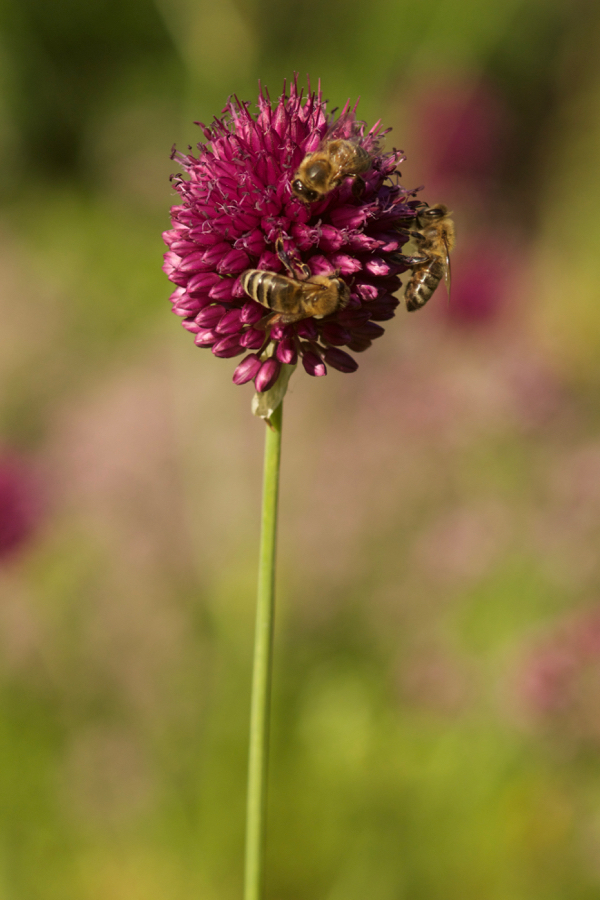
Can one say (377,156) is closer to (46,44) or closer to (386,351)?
(386,351)

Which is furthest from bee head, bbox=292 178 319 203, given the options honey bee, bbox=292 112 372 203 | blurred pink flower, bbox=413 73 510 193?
blurred pink flower, bbox=413 73 510 193

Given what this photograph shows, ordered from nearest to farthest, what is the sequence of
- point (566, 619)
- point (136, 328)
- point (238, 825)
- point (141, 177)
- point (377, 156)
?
point (377, 156) < point (566, 619) < point (238, 825) < point (136, 328) < point (141, 177)

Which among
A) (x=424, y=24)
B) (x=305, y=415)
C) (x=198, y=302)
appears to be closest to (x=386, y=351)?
(x=305, y=415)

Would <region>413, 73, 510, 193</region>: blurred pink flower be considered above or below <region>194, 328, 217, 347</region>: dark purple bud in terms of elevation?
above

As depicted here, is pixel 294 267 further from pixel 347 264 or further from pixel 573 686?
pixel 573 686

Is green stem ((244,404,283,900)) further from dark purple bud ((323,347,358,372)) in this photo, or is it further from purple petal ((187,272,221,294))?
purple petal ((187,272,221,294))

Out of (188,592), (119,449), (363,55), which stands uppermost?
(363,55)
